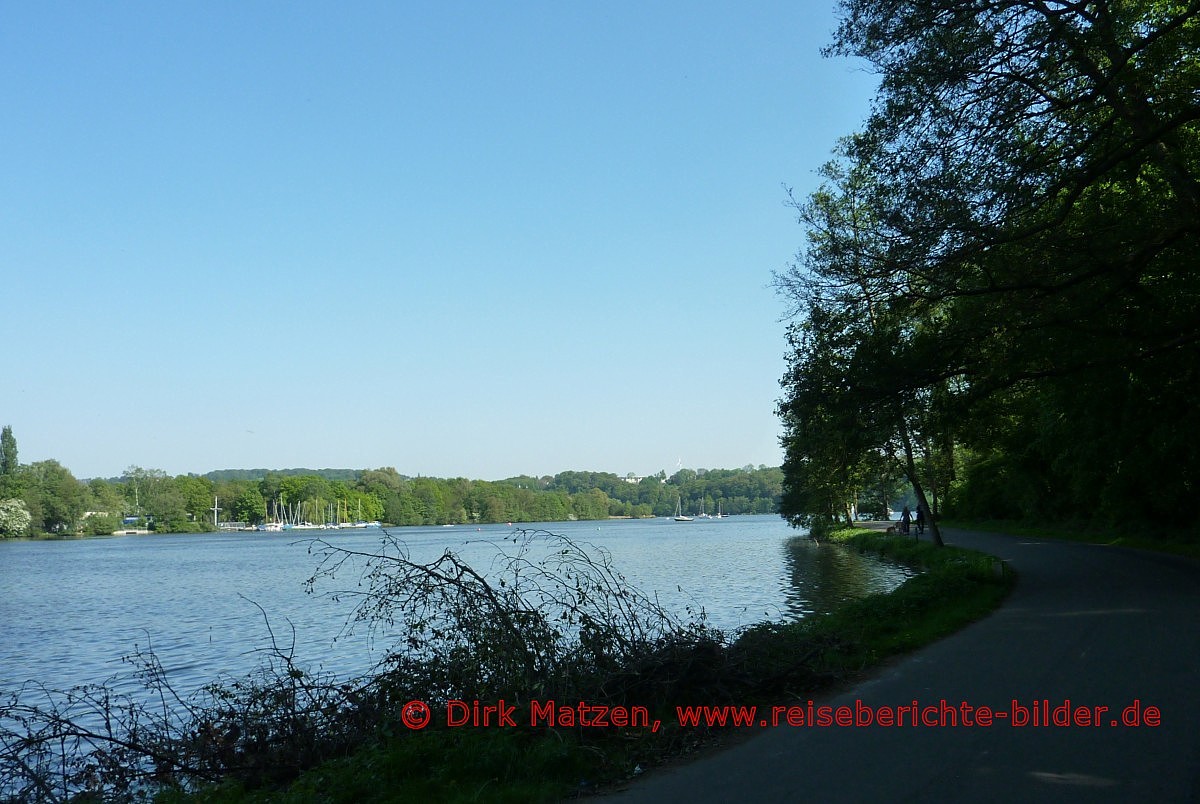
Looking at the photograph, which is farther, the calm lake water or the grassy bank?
the calm lake water

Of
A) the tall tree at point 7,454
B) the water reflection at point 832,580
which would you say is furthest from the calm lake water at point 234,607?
the tall tree at point 7,454

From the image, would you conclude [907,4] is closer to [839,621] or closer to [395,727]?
[839,621]

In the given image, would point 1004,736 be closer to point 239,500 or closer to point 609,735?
point 609,735

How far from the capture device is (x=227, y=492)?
141 m

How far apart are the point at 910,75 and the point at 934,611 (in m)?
8.44

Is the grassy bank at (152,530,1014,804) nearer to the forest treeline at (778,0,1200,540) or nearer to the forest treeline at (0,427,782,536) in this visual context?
the forest treeline at (778,0,1200,540)

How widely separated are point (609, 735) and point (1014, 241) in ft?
35.3

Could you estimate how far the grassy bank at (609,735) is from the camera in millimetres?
6527

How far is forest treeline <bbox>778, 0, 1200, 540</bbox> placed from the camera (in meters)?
13.3

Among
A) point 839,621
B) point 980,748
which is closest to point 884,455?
point 839,621

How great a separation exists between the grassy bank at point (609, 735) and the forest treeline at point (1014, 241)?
6.41m

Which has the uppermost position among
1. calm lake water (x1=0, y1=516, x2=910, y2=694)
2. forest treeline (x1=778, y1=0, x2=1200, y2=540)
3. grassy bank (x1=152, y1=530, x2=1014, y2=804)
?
forest treeline (x1=778, y1=0, x2=1200, y2=540)

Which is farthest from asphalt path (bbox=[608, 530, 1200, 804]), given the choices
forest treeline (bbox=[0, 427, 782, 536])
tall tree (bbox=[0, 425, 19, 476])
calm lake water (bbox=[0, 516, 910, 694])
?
tall tree (bbox=[0, 425, 19, 476])

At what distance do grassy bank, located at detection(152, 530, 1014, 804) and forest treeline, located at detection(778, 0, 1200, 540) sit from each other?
21.0ft
